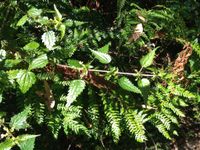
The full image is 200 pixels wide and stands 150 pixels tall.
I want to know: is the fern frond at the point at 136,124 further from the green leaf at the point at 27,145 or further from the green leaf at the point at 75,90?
the green leaf at the point at 27,145

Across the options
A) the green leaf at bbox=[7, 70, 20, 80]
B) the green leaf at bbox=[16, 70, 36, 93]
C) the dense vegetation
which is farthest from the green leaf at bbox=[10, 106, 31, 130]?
the green leaf at bbox=[7, 70, 20, 80]

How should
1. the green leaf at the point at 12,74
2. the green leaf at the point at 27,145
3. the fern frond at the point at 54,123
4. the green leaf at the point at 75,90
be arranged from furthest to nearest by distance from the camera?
1. the fern frond at the point at 54,123
2. the green leaf at the point at 12,74
3. the green leaf at the point at 75,90
4. the green leaf at the point at 27,145

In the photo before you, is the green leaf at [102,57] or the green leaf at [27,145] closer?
the green leaf at [27,145]

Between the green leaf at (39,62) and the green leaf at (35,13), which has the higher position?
the green leaf at (35,13)

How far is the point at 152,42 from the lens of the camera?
8.69 feet

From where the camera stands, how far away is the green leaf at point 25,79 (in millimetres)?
1578

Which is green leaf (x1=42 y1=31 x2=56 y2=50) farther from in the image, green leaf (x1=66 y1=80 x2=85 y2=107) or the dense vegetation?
green leaf (x1=66 y1=80 x2=85 y2=107)

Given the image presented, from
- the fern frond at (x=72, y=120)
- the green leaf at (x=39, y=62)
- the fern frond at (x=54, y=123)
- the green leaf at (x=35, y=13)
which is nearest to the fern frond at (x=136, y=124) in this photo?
the fern frond at (x=72, y=120)

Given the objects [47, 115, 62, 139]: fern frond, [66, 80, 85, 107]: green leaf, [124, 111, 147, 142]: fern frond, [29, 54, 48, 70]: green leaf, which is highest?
[29, 54, 48, 70]: green leaf

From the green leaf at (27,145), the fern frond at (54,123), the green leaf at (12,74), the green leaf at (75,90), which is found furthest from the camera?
the fern frond at (54,123)

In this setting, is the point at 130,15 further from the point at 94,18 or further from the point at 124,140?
the point at 124,140

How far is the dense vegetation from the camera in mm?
1687

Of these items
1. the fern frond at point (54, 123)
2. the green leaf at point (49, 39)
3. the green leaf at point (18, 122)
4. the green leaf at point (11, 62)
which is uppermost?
the green leaf at point (49, 39)

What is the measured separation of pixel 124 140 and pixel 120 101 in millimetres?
607
